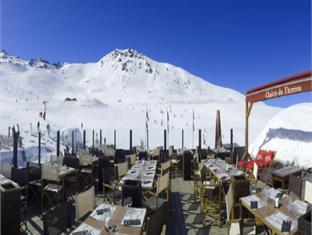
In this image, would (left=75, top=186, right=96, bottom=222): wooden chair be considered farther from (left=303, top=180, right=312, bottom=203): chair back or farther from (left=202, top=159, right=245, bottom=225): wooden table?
(left=303, top=180, right=312, bottom=203): chair back

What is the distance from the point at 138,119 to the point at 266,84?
26276mm

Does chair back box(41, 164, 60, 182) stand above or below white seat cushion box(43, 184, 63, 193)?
above

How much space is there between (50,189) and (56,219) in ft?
11.4

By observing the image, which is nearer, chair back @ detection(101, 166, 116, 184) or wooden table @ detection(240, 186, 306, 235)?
wooden table @ detection(240, 186, 306, 235)

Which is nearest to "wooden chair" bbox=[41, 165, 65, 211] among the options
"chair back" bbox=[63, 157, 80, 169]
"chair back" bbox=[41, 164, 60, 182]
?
"chair back" bbox=[41, 164, 60, 182]

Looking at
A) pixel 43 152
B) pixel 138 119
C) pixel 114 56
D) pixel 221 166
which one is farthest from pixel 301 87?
pixel 114 56

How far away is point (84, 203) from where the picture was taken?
5.53 metres

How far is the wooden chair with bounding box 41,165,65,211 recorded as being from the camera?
7863 millimetres

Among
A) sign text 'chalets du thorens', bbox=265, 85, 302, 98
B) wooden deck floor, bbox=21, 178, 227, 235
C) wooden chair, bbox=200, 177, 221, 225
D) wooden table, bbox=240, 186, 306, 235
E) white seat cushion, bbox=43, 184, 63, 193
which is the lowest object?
wooden deck floor, bbox=21, 178, 227, 235

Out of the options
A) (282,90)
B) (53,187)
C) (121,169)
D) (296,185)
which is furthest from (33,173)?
(282,90)

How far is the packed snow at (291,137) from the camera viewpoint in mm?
11930

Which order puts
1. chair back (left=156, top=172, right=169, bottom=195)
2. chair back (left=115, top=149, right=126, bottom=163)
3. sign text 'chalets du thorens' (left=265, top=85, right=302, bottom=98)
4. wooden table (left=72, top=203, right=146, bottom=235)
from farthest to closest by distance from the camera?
chair back (left=115, top=149, right=126, bottom=163), sign text 'chalets du thorens' (left=265, top=85, right=302, bottom=98), chair back (left=156, top=172, right=169, bottom=195), wooden table (left=72, top=203, right=146, bottom=235)

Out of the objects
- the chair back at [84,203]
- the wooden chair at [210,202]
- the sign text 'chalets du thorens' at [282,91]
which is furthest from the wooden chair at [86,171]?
the sign text 'chalets du thorens' at [282,91]

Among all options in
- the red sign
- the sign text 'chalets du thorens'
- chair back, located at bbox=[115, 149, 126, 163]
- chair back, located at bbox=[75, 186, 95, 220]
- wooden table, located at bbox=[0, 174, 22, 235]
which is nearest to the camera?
chair back, located at bbox=[75, 186, 95, 220]
